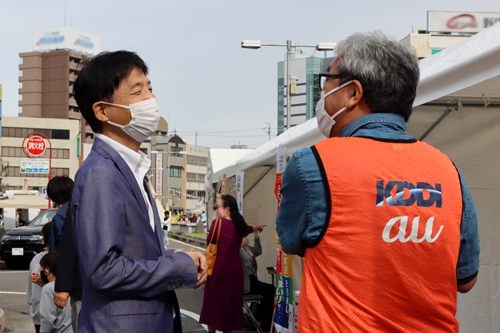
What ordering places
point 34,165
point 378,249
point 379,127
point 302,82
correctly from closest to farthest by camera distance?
point 378,249
point 379,127
point 34,165
point 302,82

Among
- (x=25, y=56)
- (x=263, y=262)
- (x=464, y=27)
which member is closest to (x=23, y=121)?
(x=25, y=56)

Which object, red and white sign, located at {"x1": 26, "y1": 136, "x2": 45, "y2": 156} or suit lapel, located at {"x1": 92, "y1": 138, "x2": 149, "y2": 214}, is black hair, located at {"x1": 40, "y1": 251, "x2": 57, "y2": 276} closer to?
suit lapel, located at {"x1": 92, "y1": 138, "x2": 149, "y2": 214}

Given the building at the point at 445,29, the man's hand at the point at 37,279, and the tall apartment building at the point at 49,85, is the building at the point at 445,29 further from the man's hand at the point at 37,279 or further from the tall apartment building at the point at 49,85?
the tall apartment building at the point at 49,85

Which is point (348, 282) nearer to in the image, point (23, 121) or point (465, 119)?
point (465, 119)

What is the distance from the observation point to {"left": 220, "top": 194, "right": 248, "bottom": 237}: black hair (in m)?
6.82

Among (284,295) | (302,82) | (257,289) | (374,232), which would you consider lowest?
(257,289)

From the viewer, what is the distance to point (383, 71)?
1590 mm

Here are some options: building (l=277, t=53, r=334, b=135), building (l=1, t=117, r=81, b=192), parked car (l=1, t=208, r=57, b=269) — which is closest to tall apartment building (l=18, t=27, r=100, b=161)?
building (l=1, t=117, r=81, b=192)

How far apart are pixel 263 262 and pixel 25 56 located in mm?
93935

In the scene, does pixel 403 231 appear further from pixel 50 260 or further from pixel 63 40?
pixel 63 40

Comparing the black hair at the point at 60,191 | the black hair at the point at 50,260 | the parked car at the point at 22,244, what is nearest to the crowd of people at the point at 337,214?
the black hair at the point at 50,260

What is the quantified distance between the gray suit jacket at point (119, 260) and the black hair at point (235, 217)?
5.09 m

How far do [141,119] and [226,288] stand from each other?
202 inches

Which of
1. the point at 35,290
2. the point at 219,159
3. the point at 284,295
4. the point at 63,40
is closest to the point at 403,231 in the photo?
the point at 284,295
